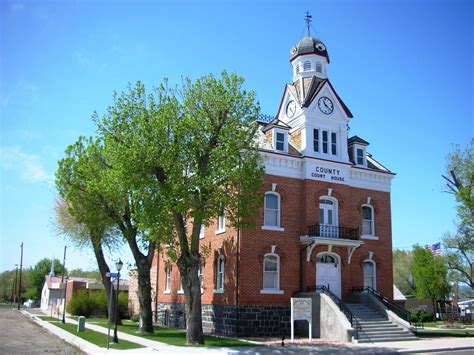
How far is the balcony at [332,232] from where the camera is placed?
A: 26250mm

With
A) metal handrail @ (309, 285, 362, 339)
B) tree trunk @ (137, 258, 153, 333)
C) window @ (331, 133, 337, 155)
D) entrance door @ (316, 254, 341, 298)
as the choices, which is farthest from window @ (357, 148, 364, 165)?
tree trunk @ (137, 258, 153, 333)

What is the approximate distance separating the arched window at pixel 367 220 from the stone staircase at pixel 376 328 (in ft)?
18.5

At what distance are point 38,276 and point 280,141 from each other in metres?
82.4

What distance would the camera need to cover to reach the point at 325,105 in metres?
29.0

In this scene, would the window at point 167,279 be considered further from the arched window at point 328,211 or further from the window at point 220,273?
the arched window at point 328,211

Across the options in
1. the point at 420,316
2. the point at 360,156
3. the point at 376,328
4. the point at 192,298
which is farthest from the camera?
the point at 420,316

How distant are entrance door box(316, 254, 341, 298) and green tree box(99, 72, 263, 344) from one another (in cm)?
778

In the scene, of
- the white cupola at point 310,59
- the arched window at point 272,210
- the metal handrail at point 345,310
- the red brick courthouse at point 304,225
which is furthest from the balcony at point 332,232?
the white cupola at point 310,59

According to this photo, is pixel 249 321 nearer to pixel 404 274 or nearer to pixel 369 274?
pixel 369 274

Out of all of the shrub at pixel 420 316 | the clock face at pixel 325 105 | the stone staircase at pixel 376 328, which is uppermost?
the clock face at pixel 325 105

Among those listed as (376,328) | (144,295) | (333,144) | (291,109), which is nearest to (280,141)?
(333,144)

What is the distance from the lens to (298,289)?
85.6 feet

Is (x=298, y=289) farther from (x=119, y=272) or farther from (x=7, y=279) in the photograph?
(x=7, y=279)

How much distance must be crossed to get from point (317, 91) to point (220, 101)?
9841 millimetres
